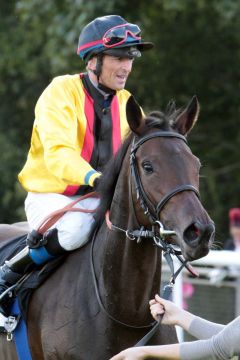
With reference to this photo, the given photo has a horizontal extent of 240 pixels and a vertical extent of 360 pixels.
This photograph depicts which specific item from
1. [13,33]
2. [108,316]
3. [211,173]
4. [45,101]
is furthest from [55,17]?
[108,316]

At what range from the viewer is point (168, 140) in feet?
16.8

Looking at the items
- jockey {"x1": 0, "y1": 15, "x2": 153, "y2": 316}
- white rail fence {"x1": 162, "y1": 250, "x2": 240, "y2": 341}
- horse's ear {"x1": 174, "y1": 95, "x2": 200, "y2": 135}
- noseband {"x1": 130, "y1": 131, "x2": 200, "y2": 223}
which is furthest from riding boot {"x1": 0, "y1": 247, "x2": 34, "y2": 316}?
white rail fence {"x1": 162, "y1": 250, "x2": 240, "y2": 341}

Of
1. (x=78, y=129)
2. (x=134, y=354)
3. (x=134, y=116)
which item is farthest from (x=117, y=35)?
(x=134, y=354)

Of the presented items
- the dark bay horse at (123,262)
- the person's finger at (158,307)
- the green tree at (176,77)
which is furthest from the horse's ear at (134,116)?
the green tree at (176,77)

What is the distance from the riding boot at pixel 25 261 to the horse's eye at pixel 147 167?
2.86 ft

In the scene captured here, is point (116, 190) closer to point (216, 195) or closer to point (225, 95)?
point (216, 195)

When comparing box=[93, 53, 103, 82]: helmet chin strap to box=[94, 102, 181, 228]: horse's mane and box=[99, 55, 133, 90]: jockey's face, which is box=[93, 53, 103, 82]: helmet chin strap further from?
box=[94, 102, 181, 228]: horse's mane

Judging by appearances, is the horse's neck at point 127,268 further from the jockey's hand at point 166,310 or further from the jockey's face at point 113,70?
the jockey's face at point 113,70

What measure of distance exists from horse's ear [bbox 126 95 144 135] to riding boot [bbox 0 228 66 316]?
877 millimetres

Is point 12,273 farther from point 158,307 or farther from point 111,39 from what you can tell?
point 111,39

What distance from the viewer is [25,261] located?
19.4ft

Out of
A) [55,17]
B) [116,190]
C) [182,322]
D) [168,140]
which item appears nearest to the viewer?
[182,322]

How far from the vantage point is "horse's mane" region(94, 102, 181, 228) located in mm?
5234

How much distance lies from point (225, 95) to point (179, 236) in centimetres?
1272
